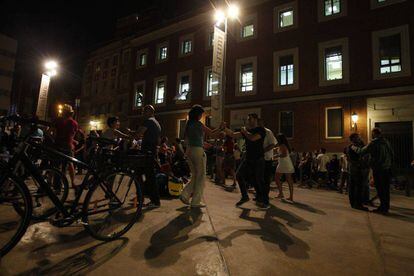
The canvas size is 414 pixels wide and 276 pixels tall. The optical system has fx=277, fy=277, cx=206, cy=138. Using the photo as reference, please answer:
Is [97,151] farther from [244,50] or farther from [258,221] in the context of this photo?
[244,50]

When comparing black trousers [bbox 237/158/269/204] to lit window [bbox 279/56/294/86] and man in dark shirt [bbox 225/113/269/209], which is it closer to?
man in dark shirt [bbox 225/113/269/209]

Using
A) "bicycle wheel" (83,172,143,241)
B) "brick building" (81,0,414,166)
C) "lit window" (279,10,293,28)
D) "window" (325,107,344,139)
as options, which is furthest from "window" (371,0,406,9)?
"bicycle wheel" (83,172,143,241)

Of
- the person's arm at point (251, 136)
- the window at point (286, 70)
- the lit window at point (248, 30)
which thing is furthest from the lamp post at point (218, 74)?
the lit window at point (248, 30)

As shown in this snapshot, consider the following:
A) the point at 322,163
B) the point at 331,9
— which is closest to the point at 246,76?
the point at 331,9

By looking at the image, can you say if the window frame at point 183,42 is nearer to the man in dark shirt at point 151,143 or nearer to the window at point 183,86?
the window at point 183,86

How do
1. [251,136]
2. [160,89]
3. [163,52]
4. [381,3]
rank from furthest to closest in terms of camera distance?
[163,52] < [160,89] < [381,3] < [251,136]

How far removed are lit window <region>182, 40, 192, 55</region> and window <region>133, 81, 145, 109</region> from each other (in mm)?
5514

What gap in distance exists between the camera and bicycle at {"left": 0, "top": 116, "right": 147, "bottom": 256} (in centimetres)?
273

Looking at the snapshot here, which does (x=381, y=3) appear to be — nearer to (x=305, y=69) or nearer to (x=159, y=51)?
(x=305, y=69)

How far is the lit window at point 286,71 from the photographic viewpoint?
18438 mm

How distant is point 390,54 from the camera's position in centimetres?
1545

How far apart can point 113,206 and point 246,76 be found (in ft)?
59.8

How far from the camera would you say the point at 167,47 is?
1019 inches

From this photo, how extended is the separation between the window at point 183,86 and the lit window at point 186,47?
202 centimetres
